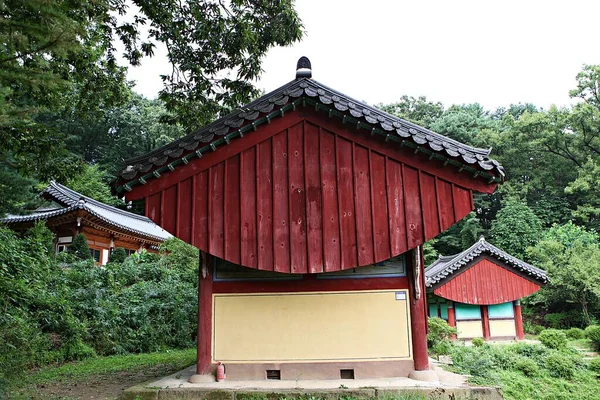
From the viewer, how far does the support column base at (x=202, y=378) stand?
23.3 feet

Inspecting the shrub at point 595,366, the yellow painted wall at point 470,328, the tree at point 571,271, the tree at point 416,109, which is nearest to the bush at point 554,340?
the shrub at point 595,366

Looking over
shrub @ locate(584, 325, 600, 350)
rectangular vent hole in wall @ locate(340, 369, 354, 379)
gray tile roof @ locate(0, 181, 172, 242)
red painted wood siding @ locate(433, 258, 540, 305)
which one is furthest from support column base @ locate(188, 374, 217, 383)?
shrub @ locate(584, 325, 600, 350)

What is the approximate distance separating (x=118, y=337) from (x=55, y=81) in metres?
12.7

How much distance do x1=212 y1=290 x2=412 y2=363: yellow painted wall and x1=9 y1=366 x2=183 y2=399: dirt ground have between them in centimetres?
212

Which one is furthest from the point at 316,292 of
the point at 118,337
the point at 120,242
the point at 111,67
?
the point at 120,242

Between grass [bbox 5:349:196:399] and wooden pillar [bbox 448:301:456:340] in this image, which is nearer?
grass [bbox 5:349:196:399]

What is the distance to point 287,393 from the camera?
6.49m

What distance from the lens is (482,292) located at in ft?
72.3

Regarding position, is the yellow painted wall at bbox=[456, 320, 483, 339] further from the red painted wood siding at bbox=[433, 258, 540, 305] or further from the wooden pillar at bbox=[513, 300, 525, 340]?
the wooden pillar at bbox=[513, 300, 525, 340]

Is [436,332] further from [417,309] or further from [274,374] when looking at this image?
[274,374]

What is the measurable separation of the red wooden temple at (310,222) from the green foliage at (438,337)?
6749 mm

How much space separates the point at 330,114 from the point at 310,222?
1.79 metres

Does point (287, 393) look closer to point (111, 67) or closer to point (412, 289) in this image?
point (412, 289)

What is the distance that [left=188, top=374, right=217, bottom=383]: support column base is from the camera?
710cm
